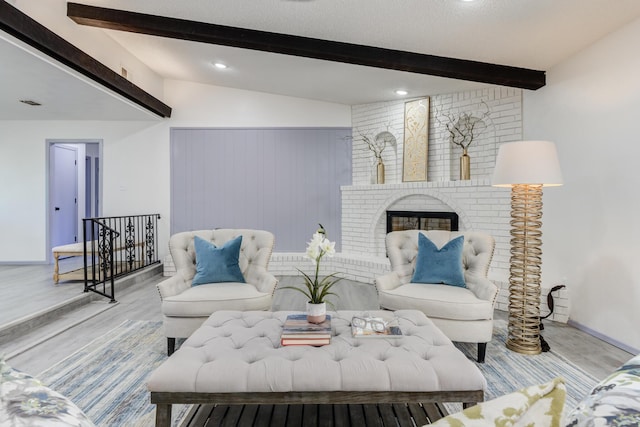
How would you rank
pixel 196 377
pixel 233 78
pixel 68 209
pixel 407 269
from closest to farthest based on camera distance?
1. pixel 196 377
2. pixel 407 269
3. pixel 233 78
4. pixel 68 209

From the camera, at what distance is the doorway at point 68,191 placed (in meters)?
6.11

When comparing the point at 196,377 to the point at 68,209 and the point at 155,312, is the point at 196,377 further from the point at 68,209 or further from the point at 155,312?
the point at 68,209

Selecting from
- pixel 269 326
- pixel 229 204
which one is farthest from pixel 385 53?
pixel 229 204

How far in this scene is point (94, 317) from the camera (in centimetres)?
370

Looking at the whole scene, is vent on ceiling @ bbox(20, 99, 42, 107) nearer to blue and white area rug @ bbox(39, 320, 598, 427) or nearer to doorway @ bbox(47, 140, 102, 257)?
doorway @ bbox(47, 140, 102, 257)

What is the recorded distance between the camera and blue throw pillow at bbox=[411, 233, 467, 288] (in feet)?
9.88

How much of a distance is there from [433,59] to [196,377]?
3.74 m

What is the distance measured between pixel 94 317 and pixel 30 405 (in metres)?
3.73

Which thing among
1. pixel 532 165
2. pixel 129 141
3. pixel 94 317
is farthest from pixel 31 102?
pixel 532 165

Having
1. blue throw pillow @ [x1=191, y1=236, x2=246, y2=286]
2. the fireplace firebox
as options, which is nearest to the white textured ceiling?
the fireplace firebox

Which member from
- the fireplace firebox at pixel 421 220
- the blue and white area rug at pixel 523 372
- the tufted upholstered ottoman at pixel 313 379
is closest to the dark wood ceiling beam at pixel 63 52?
the tufted upholstered ottoman at pixel 313 379

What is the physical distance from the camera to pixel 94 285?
429cm

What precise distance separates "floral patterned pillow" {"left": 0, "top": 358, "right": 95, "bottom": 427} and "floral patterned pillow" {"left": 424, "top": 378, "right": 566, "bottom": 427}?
1.75 feet

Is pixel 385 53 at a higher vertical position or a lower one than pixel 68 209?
higher
